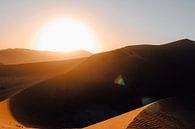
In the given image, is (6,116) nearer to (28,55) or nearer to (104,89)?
(104,89)

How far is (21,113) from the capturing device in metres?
24.8

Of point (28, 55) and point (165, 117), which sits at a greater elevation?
point (165, 117)

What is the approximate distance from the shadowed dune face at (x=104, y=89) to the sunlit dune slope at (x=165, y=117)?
6079mm

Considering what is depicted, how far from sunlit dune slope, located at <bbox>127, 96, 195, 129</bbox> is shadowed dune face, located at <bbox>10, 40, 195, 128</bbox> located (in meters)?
6.08

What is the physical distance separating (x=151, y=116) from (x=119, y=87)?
13.7 m

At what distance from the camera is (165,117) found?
16.5 meters

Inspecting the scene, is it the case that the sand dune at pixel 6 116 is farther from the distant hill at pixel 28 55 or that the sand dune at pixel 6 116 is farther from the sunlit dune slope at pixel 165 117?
the distant hill at pixel 28 55

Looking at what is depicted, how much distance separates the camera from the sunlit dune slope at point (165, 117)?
14858 millimetres

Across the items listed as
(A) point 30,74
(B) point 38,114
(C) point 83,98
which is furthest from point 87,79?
(A) point 30,74

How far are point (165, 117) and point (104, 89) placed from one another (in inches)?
522

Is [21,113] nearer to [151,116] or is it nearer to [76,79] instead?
[76,79]

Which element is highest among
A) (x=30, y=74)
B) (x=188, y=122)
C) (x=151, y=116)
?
(x=151, y=116)

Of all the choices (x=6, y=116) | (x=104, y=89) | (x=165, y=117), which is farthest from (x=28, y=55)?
(x=165, y=117)

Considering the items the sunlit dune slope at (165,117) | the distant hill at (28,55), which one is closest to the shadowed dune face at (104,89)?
the sunlit dune slope at (165,117)
